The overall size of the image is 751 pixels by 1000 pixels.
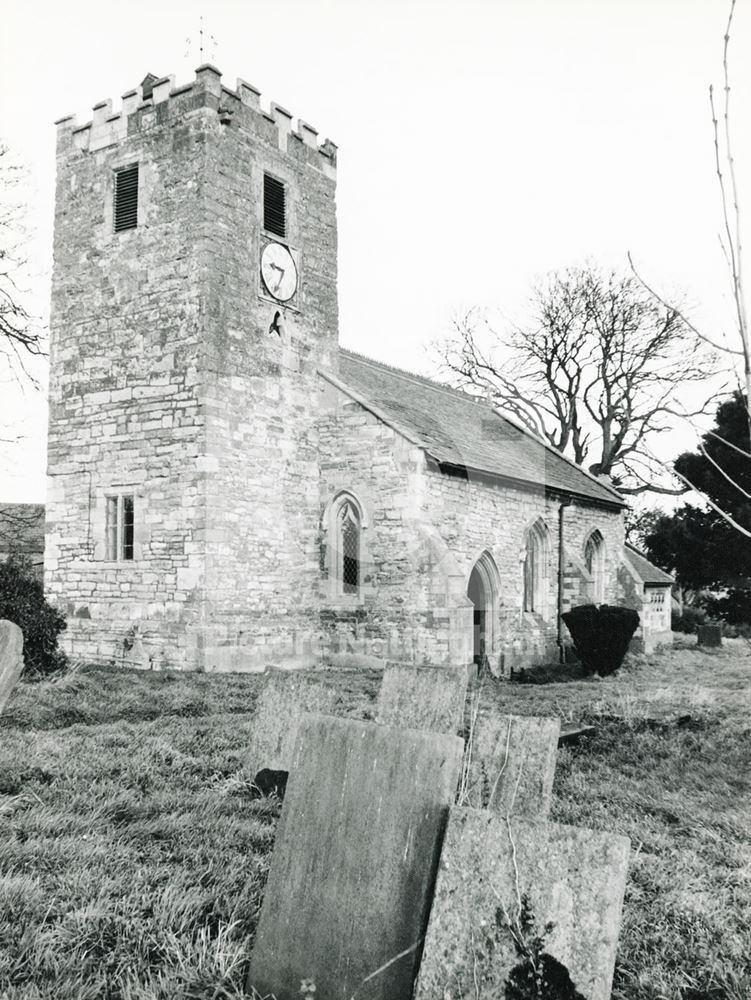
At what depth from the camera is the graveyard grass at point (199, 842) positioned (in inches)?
135

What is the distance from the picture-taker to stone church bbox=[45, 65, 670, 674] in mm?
15086

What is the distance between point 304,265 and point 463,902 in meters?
15.9

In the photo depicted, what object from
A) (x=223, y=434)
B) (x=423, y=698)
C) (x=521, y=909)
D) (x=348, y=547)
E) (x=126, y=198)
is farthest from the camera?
(x=348, y=547)

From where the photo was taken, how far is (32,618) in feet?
39.0

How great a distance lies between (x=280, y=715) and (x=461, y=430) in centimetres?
1590

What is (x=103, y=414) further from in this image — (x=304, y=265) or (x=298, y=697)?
(x=298, y=697)

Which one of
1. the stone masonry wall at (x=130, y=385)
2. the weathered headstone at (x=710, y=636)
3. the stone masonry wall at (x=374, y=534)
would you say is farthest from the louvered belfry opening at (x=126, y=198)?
the weathered headstone at (x=710, y=636)

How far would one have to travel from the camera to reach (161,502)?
15.3 metres

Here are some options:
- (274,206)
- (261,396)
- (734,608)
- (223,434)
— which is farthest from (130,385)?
(734,608)

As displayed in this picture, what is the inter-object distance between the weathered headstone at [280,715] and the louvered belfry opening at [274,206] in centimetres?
1242

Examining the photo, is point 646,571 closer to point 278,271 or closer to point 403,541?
point 403,541

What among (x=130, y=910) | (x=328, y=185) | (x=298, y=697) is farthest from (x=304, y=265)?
(x=130, y=910)

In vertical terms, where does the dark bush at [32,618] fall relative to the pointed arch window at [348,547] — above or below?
below

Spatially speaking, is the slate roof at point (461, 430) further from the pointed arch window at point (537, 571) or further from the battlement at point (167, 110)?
the battlement at point (167, 110)
